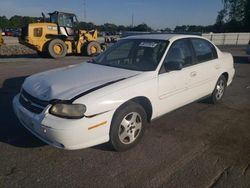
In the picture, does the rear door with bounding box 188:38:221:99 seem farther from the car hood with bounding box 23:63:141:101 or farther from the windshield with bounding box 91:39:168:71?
the car hood with bounding box 23:63:141:101

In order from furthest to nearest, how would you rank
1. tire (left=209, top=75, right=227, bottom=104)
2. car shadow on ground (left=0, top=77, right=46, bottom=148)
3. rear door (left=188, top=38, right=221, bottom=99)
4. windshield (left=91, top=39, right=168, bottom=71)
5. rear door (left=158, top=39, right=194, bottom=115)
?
tire (left=209, top=75, right=227, bottom=104)
rear door (left=188, top=38, right=221, bottom=99)
windshield (left=91, top=39, right=168, bottom=71)
rear door (left=158, top=39, right=194, bottom=115)
car shadow on ground (left=0, top=77, right=46, bottom=148)

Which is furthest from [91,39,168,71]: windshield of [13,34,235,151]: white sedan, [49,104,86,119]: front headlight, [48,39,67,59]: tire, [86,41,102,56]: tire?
[86,41,102,56]: tire

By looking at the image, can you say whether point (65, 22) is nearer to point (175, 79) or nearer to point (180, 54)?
point (180, 54)

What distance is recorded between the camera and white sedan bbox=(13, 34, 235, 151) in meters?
2.81

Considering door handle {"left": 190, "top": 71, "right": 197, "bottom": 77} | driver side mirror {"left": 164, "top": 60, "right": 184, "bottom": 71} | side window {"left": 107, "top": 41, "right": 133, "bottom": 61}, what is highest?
side window {"left": 107, "top": 41, "right": 133, "bottom": 61}

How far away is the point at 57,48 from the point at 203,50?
1139 cm

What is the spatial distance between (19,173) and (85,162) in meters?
0.77

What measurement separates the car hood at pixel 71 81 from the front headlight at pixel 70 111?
0.12 meters

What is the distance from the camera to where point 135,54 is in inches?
166

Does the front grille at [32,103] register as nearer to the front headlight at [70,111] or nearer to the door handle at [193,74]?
the front headlight at [70,111]

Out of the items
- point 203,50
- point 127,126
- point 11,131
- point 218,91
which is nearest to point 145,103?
point 127,126

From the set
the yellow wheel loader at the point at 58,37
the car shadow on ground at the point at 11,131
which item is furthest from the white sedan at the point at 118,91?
the yellow wheel loader at the point at 58,37

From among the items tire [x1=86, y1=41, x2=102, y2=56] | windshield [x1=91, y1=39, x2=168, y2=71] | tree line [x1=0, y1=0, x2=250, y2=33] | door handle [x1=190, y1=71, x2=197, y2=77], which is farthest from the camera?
tree line [x1=0, y1=0, x2=250, y2=33]

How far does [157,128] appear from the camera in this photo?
4094mm
